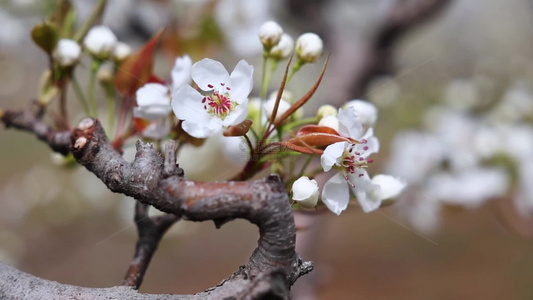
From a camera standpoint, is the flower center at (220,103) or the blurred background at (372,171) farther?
the blurred background at (372,171)

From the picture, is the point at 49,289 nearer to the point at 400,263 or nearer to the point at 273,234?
the point at 273,234

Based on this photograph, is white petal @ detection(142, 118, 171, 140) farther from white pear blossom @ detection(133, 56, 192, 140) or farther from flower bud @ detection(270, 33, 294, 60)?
flower bud @ detection(270, 33, 294, 60)

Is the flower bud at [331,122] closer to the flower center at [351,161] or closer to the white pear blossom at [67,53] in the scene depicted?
the flower center at [351,161]

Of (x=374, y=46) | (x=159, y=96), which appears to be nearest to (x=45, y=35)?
(x=159, y=96)

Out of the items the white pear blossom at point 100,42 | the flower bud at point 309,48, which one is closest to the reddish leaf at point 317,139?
the flower bud at point 309,48

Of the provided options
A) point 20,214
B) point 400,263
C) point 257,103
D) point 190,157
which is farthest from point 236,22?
point 400,263

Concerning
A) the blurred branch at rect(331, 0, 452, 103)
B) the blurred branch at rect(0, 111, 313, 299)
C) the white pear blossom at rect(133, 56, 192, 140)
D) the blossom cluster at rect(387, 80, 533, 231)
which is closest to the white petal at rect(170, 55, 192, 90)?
the white pear blossom at rect(133, 56, 192, 140)
